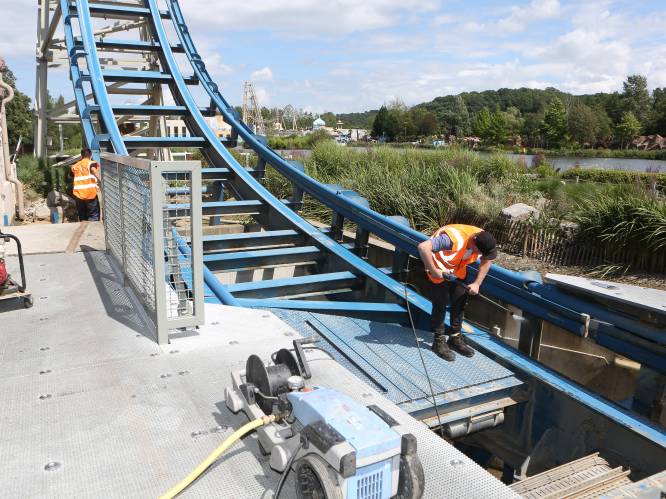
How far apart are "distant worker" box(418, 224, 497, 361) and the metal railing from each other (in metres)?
1.72

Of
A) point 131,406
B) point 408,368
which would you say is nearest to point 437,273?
point 408,368

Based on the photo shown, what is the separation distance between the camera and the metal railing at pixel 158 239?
3.07 meters

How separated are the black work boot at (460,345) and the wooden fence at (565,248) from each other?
441 centimetres

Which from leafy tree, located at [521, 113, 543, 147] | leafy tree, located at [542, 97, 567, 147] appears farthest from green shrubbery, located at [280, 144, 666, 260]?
leafy tree, located at [521, 113, 543, 147]

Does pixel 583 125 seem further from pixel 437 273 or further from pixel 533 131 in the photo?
pixel 437 273

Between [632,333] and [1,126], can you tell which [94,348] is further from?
[1,126]

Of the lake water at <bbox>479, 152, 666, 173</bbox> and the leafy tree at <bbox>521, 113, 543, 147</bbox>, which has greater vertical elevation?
the leafy tree at <bbox>521, 113, 543, 147</bbox>

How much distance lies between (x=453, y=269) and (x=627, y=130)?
65218 mm

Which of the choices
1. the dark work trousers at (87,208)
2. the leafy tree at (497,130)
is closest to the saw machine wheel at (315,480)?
the dark work trousers at (87,208)

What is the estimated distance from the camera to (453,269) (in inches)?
170

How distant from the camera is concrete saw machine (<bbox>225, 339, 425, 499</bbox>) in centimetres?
180

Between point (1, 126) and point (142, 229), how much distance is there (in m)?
7.31

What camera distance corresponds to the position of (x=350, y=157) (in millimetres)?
13047

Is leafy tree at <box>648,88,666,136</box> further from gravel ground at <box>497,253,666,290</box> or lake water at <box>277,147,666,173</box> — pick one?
gravel ground at <box>497,253,666,290</box>
